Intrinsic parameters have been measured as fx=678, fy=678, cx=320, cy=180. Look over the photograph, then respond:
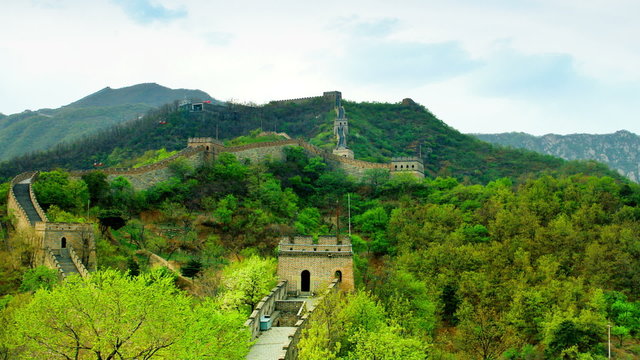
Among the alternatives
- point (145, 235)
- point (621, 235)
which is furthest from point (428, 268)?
point (145, 235)

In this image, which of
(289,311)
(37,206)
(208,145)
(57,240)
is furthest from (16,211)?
(208,145)

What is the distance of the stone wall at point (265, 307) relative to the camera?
29.1m

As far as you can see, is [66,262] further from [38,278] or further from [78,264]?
[38,278]

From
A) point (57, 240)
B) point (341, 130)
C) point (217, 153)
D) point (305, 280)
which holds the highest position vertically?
point (341, 130)

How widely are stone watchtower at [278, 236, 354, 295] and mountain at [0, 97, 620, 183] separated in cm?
5641

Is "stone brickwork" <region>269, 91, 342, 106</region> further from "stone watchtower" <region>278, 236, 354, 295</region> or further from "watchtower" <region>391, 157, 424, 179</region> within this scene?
"stone watchtower" <region>278, 236, 354, 295</region>

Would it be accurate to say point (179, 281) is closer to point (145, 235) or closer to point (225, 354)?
point (145, 235)

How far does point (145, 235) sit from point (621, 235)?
3591cm

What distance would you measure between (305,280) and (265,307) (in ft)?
21.8

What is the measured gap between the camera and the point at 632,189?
62781 millimetres

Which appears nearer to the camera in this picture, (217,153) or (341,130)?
(217,153)

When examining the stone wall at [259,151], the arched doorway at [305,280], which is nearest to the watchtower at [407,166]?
the stone wall at [259,151]

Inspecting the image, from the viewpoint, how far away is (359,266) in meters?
49.3

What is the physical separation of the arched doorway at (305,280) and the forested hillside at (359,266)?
2183mm
